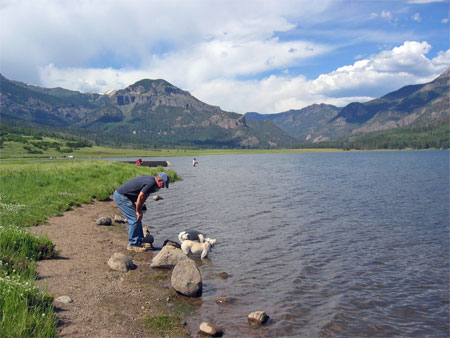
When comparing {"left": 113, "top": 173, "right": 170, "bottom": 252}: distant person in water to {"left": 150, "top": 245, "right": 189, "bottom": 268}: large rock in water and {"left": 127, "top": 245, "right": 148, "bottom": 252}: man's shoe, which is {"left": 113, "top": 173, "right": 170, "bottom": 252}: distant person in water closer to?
{"left": 127, "top": 245, "right": 148, "bottom": 252}: man's shoe

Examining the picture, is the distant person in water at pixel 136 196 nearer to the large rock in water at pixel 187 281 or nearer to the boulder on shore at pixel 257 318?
the large rock in water at pixel 187 281

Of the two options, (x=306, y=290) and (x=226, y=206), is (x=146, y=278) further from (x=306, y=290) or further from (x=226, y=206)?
(x=226, y=206)

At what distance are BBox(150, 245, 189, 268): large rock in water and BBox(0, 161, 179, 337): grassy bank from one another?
13.0 feet

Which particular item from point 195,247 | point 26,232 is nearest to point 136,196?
point 195,247

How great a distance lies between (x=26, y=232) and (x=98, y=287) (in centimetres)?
442

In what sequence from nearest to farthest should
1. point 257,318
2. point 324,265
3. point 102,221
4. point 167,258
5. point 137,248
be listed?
point 257,318
point 167,258
point 324,265
point 137,248
point 102,221

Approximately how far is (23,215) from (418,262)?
19855mm

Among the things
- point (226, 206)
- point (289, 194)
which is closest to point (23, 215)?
point (226, 206)

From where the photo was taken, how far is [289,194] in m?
38.6

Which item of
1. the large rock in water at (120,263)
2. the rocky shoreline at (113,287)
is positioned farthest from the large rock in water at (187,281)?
the large rock in water at (120,263)

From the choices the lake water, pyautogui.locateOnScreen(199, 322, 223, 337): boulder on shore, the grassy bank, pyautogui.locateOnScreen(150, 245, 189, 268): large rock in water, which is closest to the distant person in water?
pyautogui.locateOnScreen(150, 245, 189, 268): large rock in water

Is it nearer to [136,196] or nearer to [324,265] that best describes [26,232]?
[136,196]

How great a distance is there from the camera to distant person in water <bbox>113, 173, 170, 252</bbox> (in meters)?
14.3

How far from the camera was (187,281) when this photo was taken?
36.6 ft
